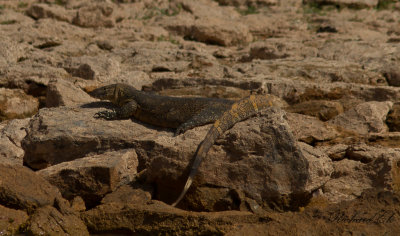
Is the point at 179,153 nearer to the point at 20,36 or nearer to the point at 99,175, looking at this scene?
the point at 99,175

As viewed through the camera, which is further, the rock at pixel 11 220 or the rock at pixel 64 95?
the rock at pixel 64 95

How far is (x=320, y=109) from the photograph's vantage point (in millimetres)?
8438

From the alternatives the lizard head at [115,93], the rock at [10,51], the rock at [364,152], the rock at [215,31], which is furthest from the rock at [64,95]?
the rock at [215,31]

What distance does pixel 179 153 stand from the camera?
5.80 meters

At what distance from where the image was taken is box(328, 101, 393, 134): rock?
802 centimetres

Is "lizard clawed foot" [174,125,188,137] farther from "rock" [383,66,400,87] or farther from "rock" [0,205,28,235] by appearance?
"rock" [383,66,400,87]

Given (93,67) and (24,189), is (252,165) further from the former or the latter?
(93,67)

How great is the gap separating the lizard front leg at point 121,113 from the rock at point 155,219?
7.22 feet

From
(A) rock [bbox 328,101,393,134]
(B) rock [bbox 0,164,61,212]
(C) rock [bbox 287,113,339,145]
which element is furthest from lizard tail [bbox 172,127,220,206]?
(A) rock [bbox 328,101,393,134]

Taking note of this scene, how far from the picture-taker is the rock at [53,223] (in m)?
4.94

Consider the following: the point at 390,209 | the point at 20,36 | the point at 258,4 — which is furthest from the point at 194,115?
the point at 258,4

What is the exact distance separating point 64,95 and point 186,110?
9.69 feet

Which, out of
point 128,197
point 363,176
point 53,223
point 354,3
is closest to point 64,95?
point 128,197

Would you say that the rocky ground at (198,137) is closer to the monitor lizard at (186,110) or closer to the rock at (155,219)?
the rock at (155,219)
